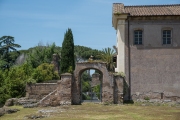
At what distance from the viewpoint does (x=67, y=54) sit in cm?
4272

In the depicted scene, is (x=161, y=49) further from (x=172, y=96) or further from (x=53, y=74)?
(x=53, y=74)

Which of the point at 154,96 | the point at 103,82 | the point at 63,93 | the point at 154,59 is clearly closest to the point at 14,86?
the point at 63,93

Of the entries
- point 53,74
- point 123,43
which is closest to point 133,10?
point 123,43

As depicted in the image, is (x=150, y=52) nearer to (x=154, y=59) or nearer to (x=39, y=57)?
(x=154, y=59)

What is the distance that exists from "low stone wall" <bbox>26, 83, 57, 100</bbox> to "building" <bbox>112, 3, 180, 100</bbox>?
6988mm

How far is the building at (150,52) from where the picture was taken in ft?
89.6

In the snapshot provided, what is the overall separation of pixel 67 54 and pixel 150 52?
701 inches

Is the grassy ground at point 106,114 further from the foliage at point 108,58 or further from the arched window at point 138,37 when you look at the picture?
the foliage at point 108,58

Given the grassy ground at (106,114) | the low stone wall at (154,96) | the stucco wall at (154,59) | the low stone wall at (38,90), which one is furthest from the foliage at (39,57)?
the grassy ground at (106,114)

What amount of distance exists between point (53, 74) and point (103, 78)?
14122 mm

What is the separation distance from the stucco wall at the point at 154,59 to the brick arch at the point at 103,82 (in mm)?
2217

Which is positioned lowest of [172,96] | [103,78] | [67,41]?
[172,96]

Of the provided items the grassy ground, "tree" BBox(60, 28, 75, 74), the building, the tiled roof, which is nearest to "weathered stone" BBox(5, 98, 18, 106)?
the grassy ground

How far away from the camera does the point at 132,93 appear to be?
1073 inches
